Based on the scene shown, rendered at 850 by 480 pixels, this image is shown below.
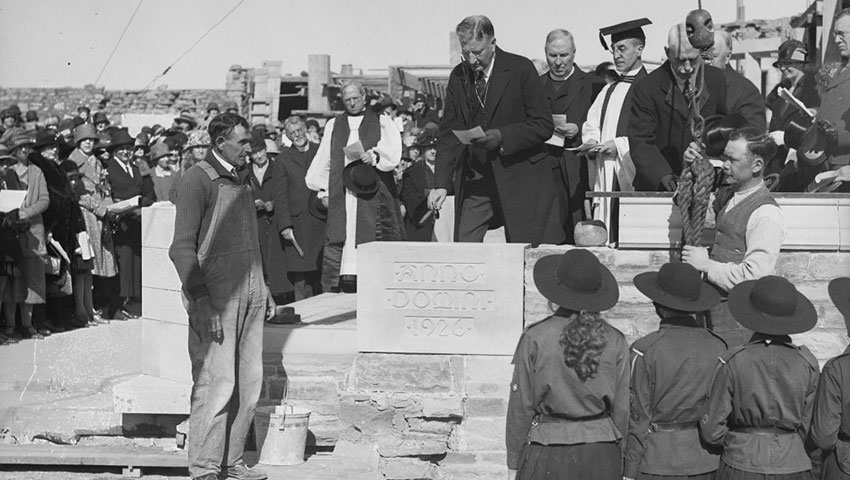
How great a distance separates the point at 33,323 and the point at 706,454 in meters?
8.57

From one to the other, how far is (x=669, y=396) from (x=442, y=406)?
→ 2310 millimetres

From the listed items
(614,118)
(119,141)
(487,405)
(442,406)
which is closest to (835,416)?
(487,405)

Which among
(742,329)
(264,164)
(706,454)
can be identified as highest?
(264,164)

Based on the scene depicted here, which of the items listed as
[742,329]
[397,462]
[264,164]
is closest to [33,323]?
[264,164]

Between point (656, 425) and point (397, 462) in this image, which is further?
point (397, 462)

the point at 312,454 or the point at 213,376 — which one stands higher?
the point at 213,376

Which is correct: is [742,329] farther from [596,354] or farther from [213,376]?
[213,376]

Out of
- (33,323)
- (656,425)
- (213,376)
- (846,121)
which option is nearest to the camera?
(656,425)

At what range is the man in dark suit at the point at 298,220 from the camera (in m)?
12.4

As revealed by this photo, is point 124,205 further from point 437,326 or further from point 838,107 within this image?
point 838,107

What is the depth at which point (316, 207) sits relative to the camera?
12.3m

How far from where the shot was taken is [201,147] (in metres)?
10.1

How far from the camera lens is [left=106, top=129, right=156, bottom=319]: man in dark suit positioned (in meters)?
13.6

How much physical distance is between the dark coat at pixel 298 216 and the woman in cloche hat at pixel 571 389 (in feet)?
24.2
